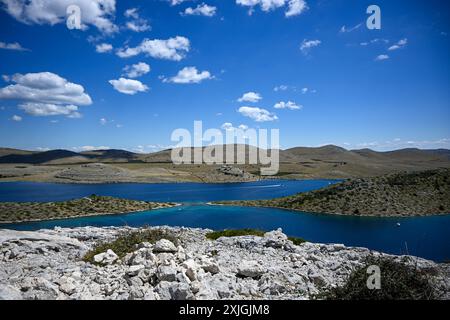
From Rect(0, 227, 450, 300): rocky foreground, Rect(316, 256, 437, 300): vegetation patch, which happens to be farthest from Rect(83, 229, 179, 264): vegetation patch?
Rect(316, 256, 437, 300): vegetation patch

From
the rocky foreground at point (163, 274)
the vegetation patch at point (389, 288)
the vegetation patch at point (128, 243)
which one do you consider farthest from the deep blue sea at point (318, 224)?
the vegetation patch at point (389, 288)

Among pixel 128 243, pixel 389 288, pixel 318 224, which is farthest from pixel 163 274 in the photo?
pixel 318 224

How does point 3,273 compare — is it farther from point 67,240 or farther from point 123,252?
point 67,240

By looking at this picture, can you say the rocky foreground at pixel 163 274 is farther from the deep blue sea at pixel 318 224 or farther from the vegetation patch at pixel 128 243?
the deep blue sea at pixel 318 224

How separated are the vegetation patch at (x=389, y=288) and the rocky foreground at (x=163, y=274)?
731 millimetres

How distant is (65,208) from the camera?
61.5 meters

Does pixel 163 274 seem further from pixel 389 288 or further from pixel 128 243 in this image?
pixel 389 288

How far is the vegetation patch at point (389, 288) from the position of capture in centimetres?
783

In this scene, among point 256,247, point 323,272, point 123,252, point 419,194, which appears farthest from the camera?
point 419,194

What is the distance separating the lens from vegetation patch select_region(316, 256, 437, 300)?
783 centimetres

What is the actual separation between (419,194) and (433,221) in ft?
36.1

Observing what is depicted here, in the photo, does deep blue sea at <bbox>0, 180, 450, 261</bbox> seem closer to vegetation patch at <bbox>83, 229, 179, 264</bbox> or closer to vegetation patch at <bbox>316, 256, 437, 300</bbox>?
vegetation patch at <bbox>83, 229, 179, 264</bbox>
